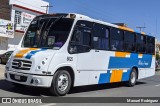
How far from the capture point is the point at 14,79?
11.5 meters

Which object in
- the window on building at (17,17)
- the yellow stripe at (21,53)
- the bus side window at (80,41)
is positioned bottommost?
the yellow stripe at (21,53)

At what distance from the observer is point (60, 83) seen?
11414 millimetres

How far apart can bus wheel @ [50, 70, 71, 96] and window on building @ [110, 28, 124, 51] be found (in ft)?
13.0

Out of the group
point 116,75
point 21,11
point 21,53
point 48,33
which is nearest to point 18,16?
point 21,11

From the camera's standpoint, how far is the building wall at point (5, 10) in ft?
119

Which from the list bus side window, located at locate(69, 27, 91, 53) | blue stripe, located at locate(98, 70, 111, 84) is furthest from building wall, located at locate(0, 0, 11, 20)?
bus side window, located at locate(69, 27, 91, 53)

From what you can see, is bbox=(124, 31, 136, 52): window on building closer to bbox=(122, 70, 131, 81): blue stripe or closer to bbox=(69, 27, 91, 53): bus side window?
bbox=(122, 70, 131, 81): blue stripe

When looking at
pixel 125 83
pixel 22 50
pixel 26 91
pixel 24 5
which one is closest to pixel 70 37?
pixel 22 50

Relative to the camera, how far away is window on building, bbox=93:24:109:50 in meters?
13.6

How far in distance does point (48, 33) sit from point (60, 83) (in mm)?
1864

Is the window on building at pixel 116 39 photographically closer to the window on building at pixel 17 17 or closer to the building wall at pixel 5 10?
the building wall at pixel 5 10

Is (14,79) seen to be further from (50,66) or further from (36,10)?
(36,10)

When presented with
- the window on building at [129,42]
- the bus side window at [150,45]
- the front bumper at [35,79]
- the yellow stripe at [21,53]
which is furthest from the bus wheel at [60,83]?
the bus side window at [150,45]

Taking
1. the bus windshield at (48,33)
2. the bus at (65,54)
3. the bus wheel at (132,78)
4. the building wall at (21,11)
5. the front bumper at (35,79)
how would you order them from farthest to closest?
the building wall at (21,11) → the bus wheel at (132,78) → the bus windshield at (48,33) → the bus at (65,54) → the front bumper at (35,79)
